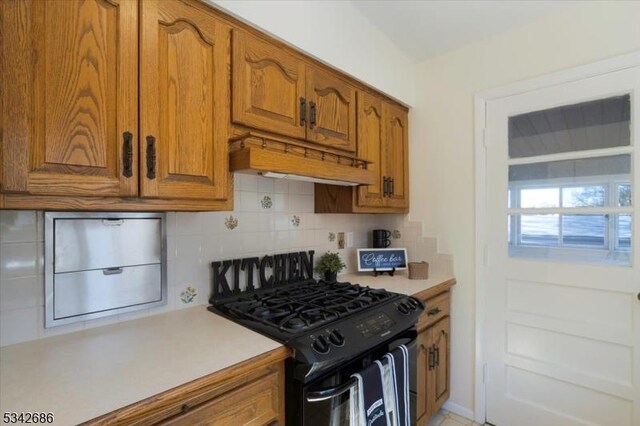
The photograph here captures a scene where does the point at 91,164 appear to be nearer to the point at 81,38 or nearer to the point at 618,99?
the point at 81,38

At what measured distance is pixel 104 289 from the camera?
1.21m

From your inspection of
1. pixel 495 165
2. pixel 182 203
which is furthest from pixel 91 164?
pixel 495 165

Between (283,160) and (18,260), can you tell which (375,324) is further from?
(18,260)

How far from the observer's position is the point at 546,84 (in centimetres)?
178

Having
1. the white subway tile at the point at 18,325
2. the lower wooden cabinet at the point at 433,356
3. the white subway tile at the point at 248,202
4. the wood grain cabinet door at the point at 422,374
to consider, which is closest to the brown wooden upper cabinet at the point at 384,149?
the white subway tile at the point at 248,202

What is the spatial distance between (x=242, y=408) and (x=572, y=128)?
2101mm

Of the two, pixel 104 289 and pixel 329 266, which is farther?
pixel 329 266

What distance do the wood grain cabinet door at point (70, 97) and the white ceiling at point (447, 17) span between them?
1.34 meters

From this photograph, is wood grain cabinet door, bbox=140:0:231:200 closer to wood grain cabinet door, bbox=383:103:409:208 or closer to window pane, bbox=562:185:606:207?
wood grain cabinet door, bbox=383:103:409:208

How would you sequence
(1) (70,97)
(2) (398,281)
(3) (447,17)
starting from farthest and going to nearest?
(2) (398,281) < (3) (447,17) < (1) (70,97)

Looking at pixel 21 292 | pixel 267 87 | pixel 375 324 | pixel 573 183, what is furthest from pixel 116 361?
pixel 573 183

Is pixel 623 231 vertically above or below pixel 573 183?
below

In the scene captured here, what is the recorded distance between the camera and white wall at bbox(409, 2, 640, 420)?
1.67 m

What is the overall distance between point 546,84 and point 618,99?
33 centimetres
